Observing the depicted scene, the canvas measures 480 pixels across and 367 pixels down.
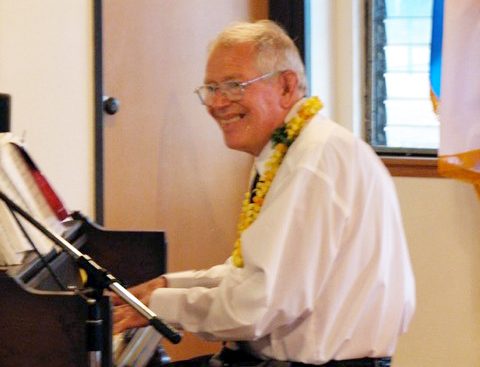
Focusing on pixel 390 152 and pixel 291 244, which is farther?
pixel 390 152

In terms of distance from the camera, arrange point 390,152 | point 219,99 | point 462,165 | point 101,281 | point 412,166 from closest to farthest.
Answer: point 101,281
point 219,99
point 462,165
point 412,166
point 390,152

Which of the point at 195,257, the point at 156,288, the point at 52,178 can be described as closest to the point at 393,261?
the point at 156,288

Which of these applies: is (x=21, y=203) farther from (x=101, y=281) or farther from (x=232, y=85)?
(x=232, y=85)

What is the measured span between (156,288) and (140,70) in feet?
3.65

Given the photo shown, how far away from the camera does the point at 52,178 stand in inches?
97.1

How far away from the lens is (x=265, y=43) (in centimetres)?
204

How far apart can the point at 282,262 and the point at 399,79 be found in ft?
7.29

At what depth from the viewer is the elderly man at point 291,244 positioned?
1.85 metres

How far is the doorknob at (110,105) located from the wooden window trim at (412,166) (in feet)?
4.35

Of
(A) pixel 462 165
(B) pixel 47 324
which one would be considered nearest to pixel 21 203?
(B) pixel 47 324

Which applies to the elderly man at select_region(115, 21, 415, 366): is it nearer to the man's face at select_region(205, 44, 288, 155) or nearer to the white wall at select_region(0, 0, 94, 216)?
the man's face at select_region(205, 44, 288, 155)

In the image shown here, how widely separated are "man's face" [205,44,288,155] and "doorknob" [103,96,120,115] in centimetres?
76

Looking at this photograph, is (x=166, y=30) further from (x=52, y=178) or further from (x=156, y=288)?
(x=156, y=288)

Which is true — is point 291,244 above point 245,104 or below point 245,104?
below
